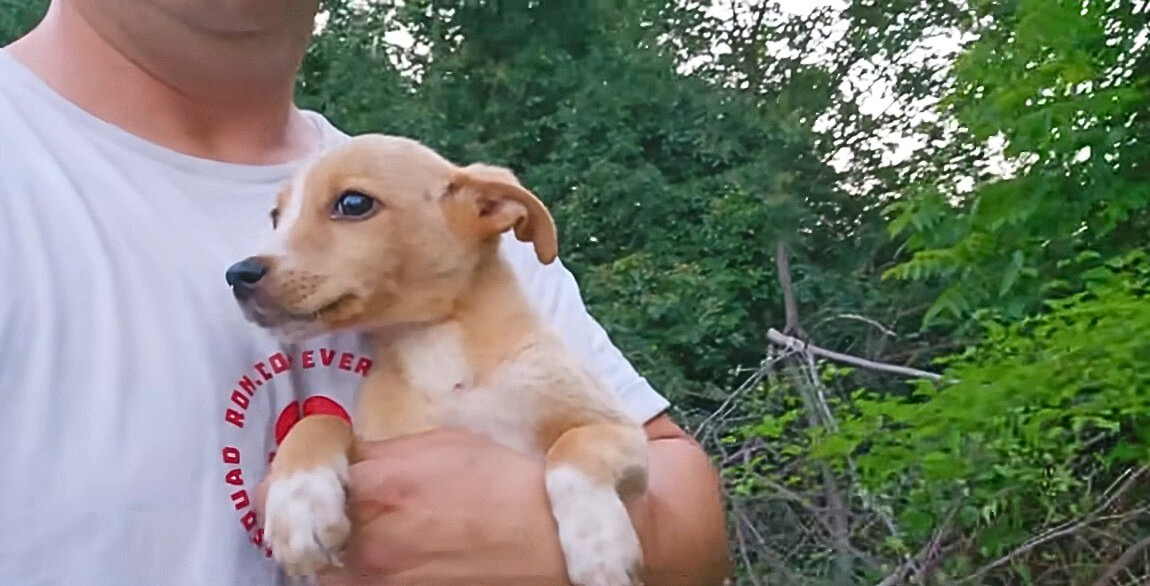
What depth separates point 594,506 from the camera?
1.20m

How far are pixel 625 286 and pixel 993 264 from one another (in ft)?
4.12

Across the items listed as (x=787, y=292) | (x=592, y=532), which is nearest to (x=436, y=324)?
(x=592, y=532)

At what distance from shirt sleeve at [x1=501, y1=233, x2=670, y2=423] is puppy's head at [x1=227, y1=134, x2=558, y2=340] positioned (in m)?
0.05

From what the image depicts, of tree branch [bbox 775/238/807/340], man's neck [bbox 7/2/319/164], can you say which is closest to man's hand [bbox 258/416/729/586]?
man's neck [bbox 7/2/319/164]

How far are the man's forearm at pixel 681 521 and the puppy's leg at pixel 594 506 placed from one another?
1.5 inches

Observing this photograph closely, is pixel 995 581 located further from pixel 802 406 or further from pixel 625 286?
pixel 625 286

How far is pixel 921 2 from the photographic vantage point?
15.7ft

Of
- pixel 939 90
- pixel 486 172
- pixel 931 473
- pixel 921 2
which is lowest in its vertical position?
pixel 931 473

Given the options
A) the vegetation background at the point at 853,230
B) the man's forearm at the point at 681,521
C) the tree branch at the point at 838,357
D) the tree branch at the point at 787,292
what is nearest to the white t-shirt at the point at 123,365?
the man's forearm at the point at 681,521

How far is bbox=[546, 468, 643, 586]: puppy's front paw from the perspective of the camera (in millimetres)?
1172

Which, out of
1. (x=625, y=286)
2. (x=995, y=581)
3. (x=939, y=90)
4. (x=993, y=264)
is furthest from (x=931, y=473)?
(x=939, y=90)

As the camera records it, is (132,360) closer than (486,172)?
Yes

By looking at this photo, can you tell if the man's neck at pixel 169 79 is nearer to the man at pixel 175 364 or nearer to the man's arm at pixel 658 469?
the man at pixel 175 364

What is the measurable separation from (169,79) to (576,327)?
0.49m
